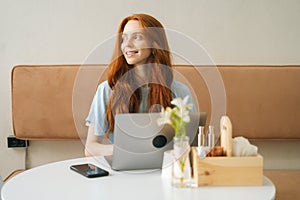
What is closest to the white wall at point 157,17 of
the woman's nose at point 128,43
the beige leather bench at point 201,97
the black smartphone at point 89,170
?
the beige leather bench at point 201,97

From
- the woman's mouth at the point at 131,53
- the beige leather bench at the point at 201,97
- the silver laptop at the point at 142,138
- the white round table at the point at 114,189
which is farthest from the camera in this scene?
the beige leather bench at the point at 201,97

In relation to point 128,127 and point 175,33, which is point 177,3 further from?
point 128,127

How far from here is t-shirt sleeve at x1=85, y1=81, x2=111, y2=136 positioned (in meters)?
2.04

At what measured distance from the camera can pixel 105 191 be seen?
1.44m

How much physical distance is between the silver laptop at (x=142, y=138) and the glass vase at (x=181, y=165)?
112 mm

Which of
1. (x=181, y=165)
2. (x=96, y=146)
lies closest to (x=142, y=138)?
(x=181, y=165)

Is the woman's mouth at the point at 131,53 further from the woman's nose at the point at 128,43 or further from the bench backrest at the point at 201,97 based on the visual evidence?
the bench backrest at the point at 201,97

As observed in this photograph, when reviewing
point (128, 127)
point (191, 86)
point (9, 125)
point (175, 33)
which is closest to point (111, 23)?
point (175, 33)

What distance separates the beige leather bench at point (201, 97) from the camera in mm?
2592

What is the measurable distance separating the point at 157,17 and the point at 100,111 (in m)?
0.91

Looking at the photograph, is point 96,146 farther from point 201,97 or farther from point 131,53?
point 201,97

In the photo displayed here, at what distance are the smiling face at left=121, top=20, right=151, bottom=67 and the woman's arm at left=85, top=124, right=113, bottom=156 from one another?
37 cm

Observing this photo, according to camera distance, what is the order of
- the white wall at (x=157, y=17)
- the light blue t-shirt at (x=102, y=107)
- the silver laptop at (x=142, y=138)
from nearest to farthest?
the silver laptop at (x=142, y=138), the light blue t-shirt at (x=102, y=107), the white wall at (x=157, y=17)

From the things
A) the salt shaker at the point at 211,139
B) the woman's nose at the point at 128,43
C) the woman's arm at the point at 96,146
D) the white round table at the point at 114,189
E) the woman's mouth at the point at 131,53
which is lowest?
the white round table at the point at 114,189
